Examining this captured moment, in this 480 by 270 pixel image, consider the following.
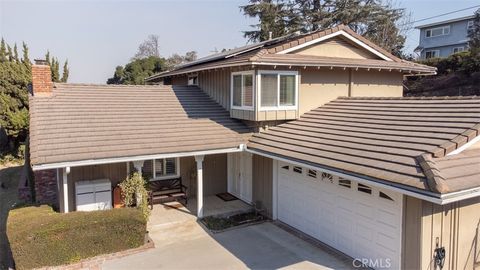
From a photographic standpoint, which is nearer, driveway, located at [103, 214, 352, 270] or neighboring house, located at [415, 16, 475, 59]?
driveway, located at [103, 214, 352, 270]

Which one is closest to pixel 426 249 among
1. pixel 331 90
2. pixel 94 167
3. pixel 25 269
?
pixel 331 90

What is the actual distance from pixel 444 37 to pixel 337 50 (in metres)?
38.3

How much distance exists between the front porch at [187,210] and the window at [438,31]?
4239 centimetres

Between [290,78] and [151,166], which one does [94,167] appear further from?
[290,78]

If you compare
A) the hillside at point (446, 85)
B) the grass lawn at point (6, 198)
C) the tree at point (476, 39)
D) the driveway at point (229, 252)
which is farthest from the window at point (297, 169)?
the tree at point (476, 39)

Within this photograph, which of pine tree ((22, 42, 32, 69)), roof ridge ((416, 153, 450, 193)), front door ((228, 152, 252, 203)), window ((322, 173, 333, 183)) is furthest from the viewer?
pine tree ((22, 42, 32, 69))

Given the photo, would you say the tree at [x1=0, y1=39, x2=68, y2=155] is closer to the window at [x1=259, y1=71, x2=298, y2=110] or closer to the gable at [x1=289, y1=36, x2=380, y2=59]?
the window at [x1=259, y1=71, x2=298, y2=110]

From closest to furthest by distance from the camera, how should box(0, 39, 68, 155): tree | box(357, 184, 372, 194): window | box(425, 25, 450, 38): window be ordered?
box(357, 184, 372, 194): window
box(0, 39, 68, 155): tree
box(425, 25, 450, 38): window

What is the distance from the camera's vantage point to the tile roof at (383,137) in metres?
6.79

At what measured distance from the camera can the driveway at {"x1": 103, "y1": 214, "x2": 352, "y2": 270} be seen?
8.46m

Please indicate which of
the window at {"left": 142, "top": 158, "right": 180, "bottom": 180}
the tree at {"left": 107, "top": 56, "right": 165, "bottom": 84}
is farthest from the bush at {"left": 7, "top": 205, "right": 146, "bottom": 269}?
the tree at {"left": 107, "top": 56, "right": 165, "bottom": 84}

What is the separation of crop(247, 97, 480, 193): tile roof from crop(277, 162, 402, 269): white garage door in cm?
79

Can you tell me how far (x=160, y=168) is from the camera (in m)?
13.4

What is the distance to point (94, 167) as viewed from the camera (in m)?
11.7
